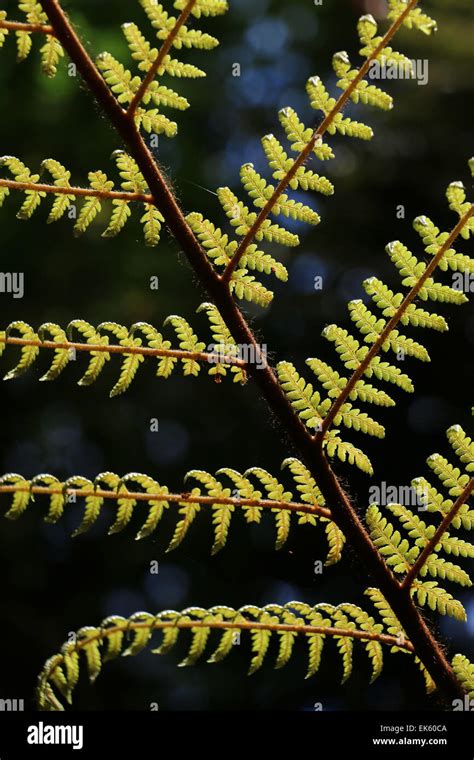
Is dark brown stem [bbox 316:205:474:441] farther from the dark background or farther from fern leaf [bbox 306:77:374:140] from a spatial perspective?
the dark background

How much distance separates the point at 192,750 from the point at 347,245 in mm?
2674

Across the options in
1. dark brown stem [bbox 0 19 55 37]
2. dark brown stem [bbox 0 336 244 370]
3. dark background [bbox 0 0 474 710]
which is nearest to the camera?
dark brown stem [bbox 0 19 55 37]

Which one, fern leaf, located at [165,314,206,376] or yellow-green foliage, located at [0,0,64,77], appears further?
fern leaf, located at [165,314,206,376]

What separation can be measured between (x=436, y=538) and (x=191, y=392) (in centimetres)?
270

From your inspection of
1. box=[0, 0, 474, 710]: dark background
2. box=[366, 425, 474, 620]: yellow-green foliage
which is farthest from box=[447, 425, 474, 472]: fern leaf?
box=[0, 0, 474, 710]: dark background

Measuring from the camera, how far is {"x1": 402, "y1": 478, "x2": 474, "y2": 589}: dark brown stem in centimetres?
74

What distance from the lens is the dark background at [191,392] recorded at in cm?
322

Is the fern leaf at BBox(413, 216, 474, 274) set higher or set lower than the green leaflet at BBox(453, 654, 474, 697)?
higher

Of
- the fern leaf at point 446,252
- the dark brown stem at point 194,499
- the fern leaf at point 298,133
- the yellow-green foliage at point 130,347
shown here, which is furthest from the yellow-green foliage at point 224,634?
the fern leaf at point 298,133

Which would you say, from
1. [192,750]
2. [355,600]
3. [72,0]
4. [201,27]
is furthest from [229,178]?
[192,750]

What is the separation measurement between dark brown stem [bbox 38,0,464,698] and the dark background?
225cm

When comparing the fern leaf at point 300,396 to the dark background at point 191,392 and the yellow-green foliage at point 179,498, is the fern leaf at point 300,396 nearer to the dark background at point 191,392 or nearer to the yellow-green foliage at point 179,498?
the yellow-green foliage at point 179,498

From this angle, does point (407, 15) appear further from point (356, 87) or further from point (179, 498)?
point (179, 498)

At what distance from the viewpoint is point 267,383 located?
2.34 ft
